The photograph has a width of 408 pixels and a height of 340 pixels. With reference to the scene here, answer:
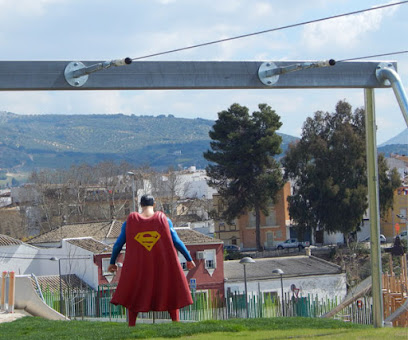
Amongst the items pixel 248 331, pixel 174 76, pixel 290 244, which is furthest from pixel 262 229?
pixel 174 76

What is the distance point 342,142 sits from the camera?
55.3 meters

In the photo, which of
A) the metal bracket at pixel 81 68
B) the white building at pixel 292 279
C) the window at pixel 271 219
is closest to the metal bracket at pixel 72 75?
the metal bracket at pixel 81 68

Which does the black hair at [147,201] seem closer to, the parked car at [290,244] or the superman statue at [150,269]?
the superman statue at [150,269]

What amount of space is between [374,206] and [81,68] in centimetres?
440

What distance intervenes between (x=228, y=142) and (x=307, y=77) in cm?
4846

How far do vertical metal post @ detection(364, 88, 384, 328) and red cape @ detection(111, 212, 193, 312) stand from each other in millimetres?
2540

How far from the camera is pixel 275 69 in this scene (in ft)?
31.2

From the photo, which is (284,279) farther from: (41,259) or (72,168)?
(72,168)

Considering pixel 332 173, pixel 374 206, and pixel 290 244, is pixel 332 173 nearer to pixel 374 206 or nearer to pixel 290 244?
pixel 290 244

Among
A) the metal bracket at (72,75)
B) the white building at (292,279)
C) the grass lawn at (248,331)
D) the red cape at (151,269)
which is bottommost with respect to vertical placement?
the white building at (292,279)

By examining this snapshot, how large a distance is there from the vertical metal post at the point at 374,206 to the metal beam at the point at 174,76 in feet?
2.07

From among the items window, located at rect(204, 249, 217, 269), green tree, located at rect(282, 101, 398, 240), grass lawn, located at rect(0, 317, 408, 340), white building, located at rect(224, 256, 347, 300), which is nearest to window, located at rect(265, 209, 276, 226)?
green tree, located at rect(282, 101, 398, 240)

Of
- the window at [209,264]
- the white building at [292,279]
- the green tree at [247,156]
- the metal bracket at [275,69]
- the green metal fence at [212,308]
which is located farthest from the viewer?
the green tree at [247,156]

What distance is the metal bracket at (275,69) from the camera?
949cm
